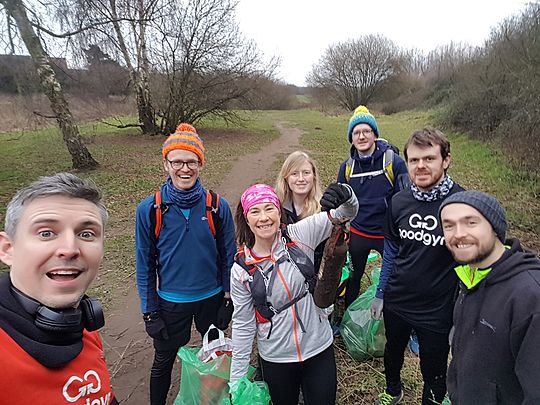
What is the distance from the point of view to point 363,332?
289 cm

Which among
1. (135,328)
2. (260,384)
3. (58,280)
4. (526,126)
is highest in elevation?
(526,126)

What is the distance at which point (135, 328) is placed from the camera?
12.2ft

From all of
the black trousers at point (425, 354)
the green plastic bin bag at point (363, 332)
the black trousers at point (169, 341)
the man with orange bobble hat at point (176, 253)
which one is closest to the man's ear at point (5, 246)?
the man with orange bobble hat at point (176, 253)

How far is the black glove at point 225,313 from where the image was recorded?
246 cm

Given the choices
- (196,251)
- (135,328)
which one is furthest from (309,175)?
(135,328)

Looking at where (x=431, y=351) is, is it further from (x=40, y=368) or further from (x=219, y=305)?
(x=40, y=368)

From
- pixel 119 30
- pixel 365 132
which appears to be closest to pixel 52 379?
pixel 365 132

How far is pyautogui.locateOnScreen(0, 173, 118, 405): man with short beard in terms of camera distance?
37.9 inches

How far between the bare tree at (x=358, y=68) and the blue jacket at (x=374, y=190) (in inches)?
1583

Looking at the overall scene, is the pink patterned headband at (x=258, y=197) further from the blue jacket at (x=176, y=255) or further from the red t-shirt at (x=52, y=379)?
the red t-shirt at (x=52, y=379)

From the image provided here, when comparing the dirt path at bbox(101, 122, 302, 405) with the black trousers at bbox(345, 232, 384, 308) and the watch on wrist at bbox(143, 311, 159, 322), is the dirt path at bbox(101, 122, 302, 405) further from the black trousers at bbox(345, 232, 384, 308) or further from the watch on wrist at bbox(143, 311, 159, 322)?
the black trousers at bbox(345, 232, 384, 308)

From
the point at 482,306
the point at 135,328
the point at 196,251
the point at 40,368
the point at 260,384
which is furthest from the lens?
the point at 135,328

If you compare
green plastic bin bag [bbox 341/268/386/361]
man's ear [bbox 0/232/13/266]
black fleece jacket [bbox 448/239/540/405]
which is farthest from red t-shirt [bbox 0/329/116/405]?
green plastic bin bag [bbox 341/268/386/361]

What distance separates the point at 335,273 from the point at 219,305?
3.66 feet
